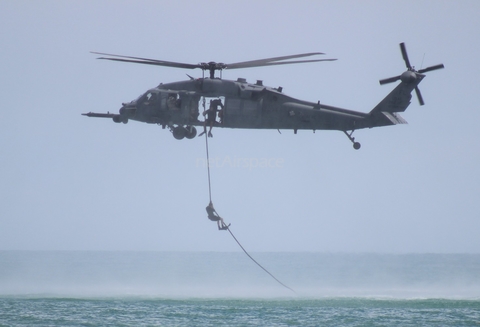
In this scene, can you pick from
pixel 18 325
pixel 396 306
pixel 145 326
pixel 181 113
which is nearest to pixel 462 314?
pixel 396 306

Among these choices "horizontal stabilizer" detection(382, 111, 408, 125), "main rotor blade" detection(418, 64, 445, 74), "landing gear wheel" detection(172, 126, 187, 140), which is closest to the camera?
"main rotor blade" detection(418, 64, 445, 74)

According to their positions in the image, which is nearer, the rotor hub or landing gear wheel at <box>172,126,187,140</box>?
landing gear wheel at <box>172,126,187,140</box>

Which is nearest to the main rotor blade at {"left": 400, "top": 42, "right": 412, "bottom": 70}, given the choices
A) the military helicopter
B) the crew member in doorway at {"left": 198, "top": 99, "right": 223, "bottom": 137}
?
the military helicopter

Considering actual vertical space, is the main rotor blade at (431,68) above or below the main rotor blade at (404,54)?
below

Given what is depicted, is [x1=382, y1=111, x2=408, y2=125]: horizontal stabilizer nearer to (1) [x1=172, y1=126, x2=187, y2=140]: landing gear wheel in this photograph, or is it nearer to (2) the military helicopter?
(2) the military helicopter

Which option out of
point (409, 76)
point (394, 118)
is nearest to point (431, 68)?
point (409, 76)

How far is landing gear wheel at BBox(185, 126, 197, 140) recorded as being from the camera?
79.0ft

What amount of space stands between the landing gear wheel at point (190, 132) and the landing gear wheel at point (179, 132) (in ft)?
0.27

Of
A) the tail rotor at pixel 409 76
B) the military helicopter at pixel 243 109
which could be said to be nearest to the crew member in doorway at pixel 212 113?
the military helicopter at pixel 243 109

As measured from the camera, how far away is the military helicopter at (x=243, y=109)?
23938 mm

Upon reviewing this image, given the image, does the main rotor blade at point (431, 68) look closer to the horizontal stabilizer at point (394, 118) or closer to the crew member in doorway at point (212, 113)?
the horizontal stabilizer at point (394, 118)

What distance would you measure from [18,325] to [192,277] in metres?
47.9

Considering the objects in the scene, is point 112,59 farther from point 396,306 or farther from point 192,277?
point 192,277

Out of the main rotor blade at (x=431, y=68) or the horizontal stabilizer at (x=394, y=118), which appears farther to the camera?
the horizontal stabilizer at (x=394, y=118)
